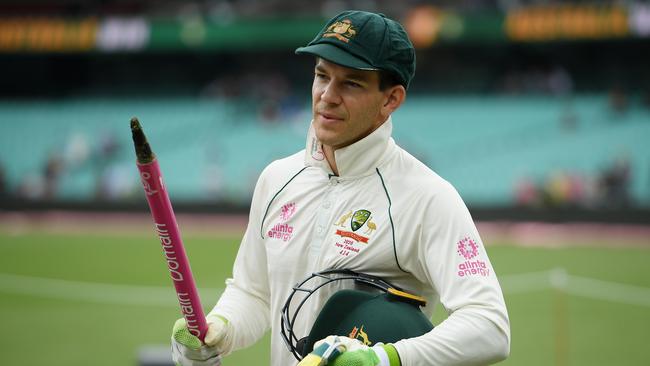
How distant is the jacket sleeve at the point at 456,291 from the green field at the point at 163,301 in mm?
4652

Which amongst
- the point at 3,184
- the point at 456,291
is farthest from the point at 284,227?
the point at 3,184

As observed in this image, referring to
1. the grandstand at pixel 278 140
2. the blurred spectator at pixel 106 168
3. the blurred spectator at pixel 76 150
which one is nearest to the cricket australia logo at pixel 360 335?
the grandstand at pixel 278 140

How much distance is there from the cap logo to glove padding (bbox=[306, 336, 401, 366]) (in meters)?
0.93

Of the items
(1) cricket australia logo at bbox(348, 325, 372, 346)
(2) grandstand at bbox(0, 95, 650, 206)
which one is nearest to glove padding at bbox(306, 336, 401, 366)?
(1) cricket australia logo at bbox(348, 325, 372, 346)

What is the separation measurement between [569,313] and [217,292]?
185 inches

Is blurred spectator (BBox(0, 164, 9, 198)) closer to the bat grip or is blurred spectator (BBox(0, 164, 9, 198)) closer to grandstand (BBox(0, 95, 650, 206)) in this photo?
grandstand (BBox(0, 95, 650, 206))

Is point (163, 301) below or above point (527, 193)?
above

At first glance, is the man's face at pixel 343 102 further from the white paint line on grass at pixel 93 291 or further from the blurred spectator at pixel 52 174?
the blurred spectator at pixel 52 174

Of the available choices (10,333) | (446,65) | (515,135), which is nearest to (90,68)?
(446,65)

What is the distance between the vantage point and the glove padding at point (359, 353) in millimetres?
2346

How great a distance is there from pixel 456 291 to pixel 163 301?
984 centimetres

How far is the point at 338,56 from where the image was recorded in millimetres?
2656

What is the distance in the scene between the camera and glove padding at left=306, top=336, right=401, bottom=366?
2346 mm

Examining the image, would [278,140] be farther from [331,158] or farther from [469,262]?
[469,262]
